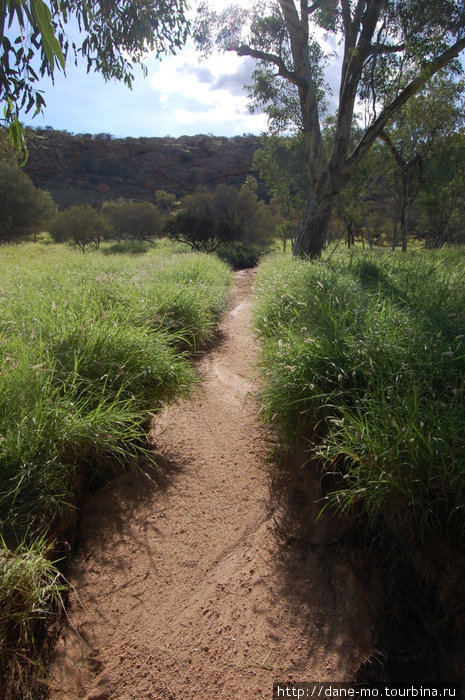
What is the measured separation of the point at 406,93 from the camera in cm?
754

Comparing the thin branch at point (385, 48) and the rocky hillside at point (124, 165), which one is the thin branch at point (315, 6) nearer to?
the thin branch at point (385, 48)

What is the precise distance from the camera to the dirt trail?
1605mm

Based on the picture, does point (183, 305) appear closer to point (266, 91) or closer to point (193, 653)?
point (193, 653)

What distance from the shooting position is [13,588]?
4.97 feet

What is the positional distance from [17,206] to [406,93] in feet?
60.9

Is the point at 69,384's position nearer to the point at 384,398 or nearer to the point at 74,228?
the point at 384,398

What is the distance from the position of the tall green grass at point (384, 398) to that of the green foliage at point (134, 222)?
26.7 metres

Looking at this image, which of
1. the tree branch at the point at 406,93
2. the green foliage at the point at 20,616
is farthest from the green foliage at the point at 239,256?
the green foliage at the point at 20,616

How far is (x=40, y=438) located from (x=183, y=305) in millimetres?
3290

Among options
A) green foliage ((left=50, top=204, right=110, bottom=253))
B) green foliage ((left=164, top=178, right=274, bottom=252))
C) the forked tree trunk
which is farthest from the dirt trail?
green foliage ((left=50, top=204, right=110, bottom=253))

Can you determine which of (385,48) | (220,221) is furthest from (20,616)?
(220,221)

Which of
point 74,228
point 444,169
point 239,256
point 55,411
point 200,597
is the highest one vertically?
point 444,169

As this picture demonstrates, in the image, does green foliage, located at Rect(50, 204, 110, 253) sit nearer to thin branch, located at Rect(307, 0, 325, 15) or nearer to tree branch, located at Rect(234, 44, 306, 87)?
tree branch, located at Rect(234, 44, 306, 87)

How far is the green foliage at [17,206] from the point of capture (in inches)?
728
